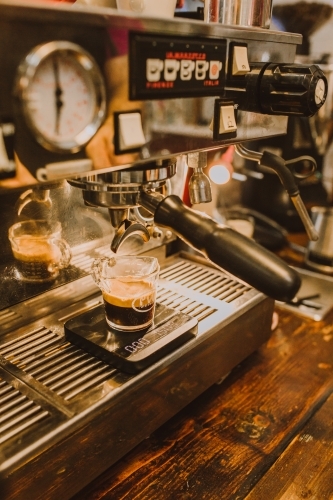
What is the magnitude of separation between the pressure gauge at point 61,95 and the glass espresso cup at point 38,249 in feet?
1.08

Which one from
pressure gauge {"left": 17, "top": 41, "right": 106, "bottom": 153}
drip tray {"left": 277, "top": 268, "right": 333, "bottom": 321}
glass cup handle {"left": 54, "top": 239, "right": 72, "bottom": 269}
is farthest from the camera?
drip tray {"left": 277, "top": 268, "right": 333, "bottom": 321}

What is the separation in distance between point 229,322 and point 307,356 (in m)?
0.25

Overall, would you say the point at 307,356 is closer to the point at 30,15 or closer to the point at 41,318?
the point at 41,318

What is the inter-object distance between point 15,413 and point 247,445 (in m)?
0.36

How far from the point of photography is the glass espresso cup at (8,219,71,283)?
30.4 inches

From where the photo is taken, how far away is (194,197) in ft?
2.27

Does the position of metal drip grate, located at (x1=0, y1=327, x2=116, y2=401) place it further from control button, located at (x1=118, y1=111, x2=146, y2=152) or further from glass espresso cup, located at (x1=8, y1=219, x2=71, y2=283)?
control button, located at (x1=118, y1=111, x2=146, y2=152)

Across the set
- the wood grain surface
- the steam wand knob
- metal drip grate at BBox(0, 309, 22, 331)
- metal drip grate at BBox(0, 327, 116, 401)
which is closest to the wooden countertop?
the wood grain surface

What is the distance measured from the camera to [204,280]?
38.8 inches

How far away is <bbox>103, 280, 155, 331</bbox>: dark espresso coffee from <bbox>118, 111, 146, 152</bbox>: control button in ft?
0.91

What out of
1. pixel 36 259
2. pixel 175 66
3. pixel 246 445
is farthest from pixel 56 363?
pixel 175 66

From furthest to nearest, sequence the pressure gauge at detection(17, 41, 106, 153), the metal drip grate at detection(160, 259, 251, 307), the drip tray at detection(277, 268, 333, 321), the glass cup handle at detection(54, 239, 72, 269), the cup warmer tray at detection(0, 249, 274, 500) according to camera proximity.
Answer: the drip tray at detection(277, 268, 333, 321) → the metal drip grate at detection(160, 259, 251, 307) → the glass cup handle at detection(54, 239, 72, 269) → the cup warmer tray at detection(0, 249, 274, 500) → the pressure gauge at detection(17, 41, 106, 153)

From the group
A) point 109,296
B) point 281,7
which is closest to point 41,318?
point 109,296

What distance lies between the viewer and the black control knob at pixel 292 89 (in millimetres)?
618
